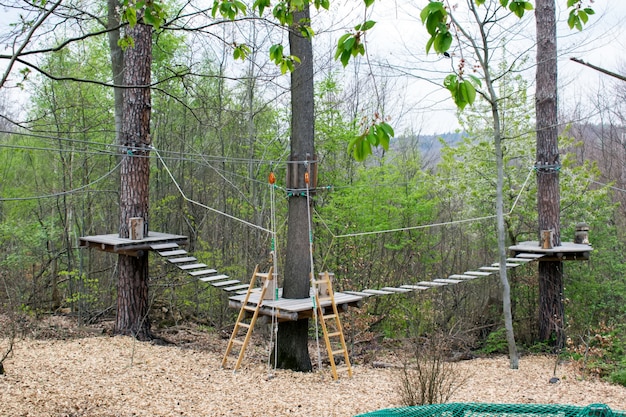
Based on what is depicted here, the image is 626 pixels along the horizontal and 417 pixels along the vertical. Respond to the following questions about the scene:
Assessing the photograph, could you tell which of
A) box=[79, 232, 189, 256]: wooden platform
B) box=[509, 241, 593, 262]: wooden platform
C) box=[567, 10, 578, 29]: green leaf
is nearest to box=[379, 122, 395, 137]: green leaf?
box=[567, 10, 578, 29]: green leaf

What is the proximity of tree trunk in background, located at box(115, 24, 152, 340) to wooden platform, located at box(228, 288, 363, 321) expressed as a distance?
1664mm

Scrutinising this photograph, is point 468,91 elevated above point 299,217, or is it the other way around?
point 468,91

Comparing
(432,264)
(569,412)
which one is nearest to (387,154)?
(432,264)

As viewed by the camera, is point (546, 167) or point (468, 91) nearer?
point (468, 91)

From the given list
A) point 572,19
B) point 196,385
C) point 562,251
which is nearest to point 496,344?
point 562,251

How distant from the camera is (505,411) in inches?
88.3

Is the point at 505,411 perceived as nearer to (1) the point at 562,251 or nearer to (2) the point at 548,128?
(1) the point at 562,251

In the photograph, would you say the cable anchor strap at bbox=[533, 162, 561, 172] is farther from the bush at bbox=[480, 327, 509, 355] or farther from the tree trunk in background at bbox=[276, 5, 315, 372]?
the tree trunk in background at bbox=[276, 5, 315, 372]

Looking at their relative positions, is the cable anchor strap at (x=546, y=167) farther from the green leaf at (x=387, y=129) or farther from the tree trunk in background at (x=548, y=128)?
the green leaf at (x=387, y=129)

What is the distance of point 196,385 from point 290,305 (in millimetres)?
1273

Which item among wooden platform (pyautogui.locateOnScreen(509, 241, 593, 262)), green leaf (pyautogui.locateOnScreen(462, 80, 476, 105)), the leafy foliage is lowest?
wooden platform (pyautogui.locateOnScreen(509, 241, 593, 262))

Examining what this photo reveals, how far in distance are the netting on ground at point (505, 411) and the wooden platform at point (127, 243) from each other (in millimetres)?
4939

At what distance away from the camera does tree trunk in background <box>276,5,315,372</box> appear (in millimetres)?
6648

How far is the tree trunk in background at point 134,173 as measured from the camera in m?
7.16
